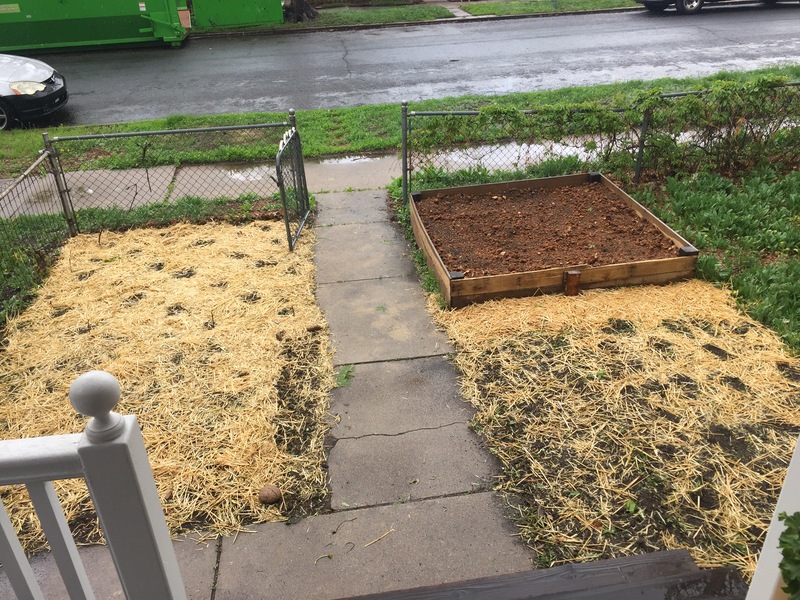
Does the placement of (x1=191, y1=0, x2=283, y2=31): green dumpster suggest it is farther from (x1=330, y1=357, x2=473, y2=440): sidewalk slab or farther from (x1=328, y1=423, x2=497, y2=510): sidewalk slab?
(x1=328, y1=423, x2=497, y2=510): sidewalk slab

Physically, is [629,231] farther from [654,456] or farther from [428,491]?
[428,491]

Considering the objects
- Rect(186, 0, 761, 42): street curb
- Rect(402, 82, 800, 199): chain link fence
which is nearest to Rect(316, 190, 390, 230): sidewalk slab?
Rect(402, 82, 800, 199): chain link fence

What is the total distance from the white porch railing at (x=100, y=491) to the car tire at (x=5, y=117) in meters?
10.9

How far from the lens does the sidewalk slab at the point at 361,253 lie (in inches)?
232

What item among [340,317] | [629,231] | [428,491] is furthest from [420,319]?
[629,231]

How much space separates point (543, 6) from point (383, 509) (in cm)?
2070

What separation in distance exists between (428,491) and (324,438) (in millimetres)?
779

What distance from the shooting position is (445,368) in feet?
14.6

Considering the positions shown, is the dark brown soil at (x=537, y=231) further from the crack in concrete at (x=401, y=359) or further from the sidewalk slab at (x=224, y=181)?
the sidewalk slab at (x=224, y=181)

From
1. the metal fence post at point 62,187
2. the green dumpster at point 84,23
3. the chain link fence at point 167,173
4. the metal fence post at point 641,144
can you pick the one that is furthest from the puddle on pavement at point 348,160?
the green dumpster at point 84,23

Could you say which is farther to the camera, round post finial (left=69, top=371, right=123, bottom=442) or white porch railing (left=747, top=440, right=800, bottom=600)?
white porch railing (left=747, top=440, right=800, bottom=600)

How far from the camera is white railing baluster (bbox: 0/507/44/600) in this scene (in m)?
1.55

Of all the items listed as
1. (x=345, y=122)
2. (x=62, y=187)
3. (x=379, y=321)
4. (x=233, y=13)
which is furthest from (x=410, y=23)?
(x=379, y=321)

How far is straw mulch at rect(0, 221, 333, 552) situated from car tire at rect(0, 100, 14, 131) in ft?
17.6
